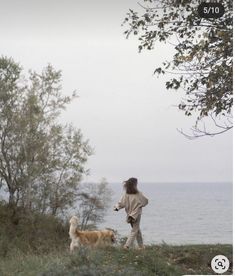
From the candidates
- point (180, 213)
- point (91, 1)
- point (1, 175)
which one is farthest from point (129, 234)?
point (91, 1)

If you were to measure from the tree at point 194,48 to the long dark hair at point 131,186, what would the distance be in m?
0.56

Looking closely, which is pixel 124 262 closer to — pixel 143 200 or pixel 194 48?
pixel 143 200

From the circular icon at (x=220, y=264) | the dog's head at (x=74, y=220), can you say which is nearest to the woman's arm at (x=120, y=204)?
the dog's head at (x=74, y=220)

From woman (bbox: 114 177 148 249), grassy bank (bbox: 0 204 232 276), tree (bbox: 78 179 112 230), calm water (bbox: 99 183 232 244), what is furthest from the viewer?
tree (bbox: 78 179 112 230)

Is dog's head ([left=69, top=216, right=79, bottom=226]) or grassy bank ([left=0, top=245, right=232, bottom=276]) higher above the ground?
dog's head ([left=69, top=216, right=79, bottom=226])

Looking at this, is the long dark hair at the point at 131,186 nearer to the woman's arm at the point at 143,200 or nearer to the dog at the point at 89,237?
the woman's arm at the point at 143,200

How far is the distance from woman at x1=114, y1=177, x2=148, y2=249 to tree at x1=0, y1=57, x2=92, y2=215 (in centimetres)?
43

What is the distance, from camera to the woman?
4.97 meters

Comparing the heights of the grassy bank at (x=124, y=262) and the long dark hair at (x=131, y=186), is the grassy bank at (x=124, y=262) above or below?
below

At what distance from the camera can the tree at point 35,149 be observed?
554 cm

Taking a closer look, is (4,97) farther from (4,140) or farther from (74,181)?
(74,181)

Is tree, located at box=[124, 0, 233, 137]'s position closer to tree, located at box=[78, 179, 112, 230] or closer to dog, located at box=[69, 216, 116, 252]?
tree, located at box=[78, 179, 112, 230]

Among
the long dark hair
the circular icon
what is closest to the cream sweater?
the long dark hair

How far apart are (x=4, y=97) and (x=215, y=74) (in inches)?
95.0
